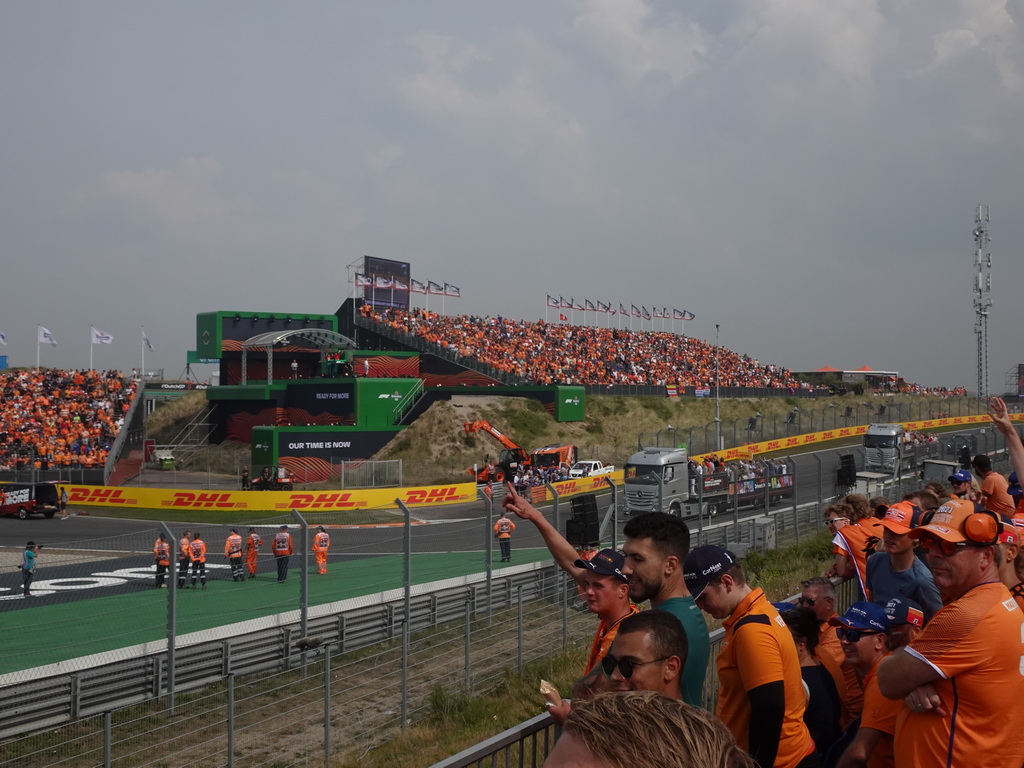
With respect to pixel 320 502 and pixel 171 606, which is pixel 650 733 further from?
pixel 320 502

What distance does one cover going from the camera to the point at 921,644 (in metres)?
3.28

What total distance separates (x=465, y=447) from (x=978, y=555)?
43.9 metres

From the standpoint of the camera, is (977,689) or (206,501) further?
(206,501)

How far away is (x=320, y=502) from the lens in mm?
34562

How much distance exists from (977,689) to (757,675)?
82cm

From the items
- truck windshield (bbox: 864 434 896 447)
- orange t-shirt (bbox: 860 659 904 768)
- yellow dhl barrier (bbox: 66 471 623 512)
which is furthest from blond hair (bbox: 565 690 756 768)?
truck windshield (bbox: 864 434 896 447)

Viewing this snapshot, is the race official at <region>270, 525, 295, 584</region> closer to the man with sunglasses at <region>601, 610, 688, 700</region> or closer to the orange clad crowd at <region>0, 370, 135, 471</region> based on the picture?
the man with sunglasses at <region>601, 610, 688, 700</region>

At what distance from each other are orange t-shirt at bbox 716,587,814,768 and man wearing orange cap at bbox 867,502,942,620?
2143mm

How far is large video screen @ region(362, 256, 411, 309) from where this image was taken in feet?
212

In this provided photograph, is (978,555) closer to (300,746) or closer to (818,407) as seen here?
(300,746)

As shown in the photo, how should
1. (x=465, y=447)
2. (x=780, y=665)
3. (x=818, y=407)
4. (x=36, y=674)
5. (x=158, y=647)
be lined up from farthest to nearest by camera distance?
(x=818, y=407), (x=465, y=447), (x=158, y=647), (x=36, y=674), (x=780, y=665)

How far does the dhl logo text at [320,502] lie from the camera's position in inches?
1336

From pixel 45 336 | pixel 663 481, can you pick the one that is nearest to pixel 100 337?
pixel 45 336

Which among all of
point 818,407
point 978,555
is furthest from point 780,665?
point 818,407
